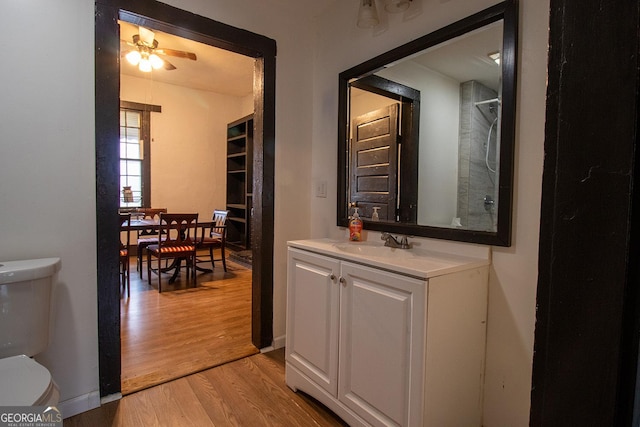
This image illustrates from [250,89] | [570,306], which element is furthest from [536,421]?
[250,89]

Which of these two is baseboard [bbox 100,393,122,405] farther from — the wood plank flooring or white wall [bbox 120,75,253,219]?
white wall [bbox 120,75,253,219]

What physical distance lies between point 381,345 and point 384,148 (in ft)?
3.78

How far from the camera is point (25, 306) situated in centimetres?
135

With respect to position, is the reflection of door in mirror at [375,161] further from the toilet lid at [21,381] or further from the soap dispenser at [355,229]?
the toilet lid at [21,381]

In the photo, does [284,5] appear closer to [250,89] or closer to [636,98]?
[636,98]

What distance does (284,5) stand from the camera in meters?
2.28

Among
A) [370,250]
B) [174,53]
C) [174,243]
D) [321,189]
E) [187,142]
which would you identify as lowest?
[174,243]

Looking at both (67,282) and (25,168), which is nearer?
(25,168)

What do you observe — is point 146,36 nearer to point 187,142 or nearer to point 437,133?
point 187,142

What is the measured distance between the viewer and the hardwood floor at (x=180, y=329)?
206 cm

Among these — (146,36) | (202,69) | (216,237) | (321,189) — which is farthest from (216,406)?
(202,69)

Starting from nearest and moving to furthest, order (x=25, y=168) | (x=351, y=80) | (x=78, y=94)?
1. (x=25, y=168)
2. (x=78, y=94)
3. (x=351, y=80)

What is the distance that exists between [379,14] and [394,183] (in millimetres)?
1007

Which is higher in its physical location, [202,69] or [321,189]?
[202,69]
